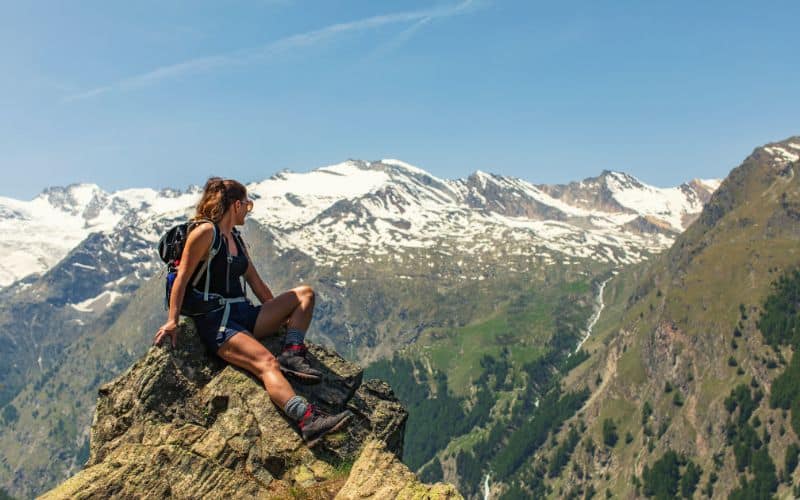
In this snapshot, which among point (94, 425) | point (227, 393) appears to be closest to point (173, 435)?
point (227, 393)

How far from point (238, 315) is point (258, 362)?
5.59 feet

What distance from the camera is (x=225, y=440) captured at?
16.5 meters

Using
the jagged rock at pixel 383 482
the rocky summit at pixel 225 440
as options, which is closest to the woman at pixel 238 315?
the rocky summit at pixel 225 440

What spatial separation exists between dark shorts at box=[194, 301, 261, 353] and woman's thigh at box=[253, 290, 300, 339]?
0.34 meters

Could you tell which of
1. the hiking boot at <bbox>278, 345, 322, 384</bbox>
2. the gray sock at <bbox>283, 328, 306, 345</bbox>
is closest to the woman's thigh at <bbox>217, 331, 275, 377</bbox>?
the hiking boot at <bbox>278, 345, 322, 384</bbox>

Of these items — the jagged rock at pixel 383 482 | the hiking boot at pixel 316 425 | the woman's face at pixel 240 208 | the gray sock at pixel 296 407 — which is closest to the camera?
the jagged rock at pixel 383 482

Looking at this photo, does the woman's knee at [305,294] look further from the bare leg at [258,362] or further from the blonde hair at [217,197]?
the blonde hair at [217,197]

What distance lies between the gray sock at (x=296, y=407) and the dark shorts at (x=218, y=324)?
246cm

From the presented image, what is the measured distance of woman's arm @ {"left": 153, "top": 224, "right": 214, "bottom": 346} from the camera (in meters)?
17.3

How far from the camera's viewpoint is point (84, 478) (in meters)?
14.8

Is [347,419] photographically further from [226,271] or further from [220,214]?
[220,214]

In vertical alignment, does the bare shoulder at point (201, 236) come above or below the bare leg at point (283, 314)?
above

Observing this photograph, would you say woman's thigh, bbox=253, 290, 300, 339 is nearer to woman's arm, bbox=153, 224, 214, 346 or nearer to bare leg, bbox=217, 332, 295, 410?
bare leg, bbox=217, 332, 295, 410

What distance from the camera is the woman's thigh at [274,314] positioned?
62.2ft
